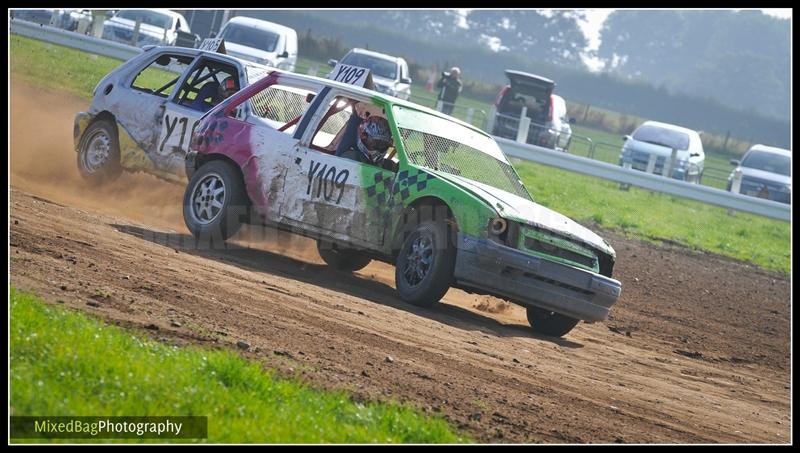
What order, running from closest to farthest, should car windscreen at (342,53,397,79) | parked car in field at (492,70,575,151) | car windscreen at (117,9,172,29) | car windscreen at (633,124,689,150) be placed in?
1. car windscreen at (342,53,397,79)
2. car windscreen at (633,124,689,150)
3. parked car in field at (492,70,575,151)
4. car windscreen at (117,9,172,29)

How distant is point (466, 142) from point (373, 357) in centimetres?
385

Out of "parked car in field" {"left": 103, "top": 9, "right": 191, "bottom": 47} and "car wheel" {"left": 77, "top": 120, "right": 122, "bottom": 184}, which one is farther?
"parked car in field" {"left": 103, "top": 9, "right": 191, "bottom": 47}

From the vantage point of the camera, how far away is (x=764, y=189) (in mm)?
26578

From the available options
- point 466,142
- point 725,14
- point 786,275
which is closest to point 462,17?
point 725,14

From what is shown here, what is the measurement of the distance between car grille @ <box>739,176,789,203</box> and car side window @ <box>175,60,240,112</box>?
1622 cm

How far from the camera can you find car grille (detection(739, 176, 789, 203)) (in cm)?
2648

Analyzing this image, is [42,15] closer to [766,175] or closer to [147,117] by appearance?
[766,175]

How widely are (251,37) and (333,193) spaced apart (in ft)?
68.1

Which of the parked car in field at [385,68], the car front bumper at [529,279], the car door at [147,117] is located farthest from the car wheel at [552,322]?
the parked car in field at [385,68]

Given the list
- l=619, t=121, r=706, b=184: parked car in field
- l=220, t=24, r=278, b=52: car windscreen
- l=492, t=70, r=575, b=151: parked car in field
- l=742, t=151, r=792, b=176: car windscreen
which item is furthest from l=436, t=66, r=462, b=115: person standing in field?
l=742, t=151, r=792, b=176: car windscreen

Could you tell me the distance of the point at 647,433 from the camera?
7.14 metres

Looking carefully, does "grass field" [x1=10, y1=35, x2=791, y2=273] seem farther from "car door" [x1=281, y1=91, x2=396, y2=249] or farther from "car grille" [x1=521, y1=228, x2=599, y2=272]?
"car door" [x1=281, y1=91, x2=396, y2=249]

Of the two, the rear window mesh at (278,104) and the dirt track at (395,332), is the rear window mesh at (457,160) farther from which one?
the rear window mesh at (278,104)

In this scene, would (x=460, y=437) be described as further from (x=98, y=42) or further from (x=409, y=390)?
(x=98, y=42)
